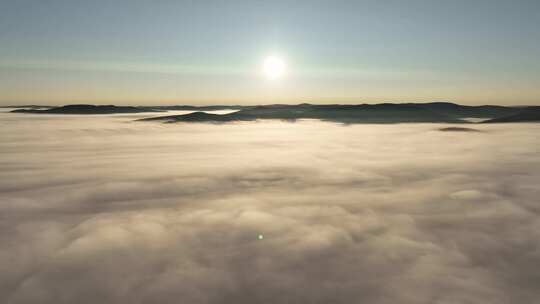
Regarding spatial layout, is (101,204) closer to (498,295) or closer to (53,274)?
(53,274)

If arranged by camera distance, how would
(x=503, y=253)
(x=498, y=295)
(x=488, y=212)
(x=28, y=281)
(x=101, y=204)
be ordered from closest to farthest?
1. (x=498, y=295)
2. (x=28, y=281)
3. (x=503, y=253)
4. (x=488, y=212)
5. (x=101, y=204)

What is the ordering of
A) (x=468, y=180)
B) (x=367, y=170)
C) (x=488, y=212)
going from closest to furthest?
1. (x=488, y=212)
2. (x=468, y=180)
3. (x=367, y=170)

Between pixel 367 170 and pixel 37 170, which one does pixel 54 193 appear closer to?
pixel 37 170

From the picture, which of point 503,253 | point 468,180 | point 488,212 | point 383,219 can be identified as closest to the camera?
point 503,253

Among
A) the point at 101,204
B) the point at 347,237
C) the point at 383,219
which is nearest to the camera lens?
the point at 347,237

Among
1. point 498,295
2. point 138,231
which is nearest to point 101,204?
point 138,231

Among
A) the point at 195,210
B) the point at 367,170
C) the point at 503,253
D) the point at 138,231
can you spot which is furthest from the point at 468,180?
the point at 138,231

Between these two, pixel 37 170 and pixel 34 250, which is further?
pixel 37 170

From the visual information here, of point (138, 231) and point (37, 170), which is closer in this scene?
point (138, 231)

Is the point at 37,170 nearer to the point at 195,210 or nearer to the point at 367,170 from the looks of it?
the point at 195,210
